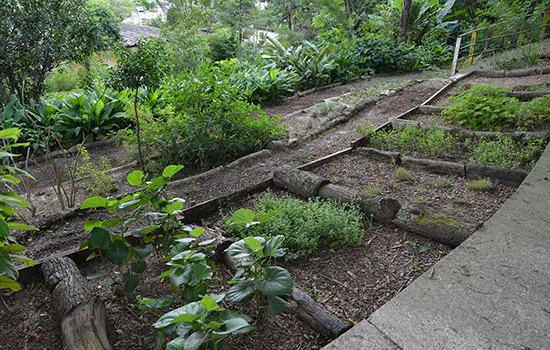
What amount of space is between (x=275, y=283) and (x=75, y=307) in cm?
133

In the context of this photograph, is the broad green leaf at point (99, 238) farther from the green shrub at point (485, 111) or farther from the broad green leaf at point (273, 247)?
the green shrub at point (485, 111)

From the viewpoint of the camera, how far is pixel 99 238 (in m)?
2.22

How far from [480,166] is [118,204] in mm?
3689

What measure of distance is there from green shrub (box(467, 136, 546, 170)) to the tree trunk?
26.9 ft

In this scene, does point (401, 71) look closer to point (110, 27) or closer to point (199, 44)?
point (199, 44)

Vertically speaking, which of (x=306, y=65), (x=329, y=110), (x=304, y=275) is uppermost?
(x=306, y=65)

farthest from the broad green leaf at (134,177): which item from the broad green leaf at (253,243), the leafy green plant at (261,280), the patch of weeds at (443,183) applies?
the patch of weeds at (443,183)

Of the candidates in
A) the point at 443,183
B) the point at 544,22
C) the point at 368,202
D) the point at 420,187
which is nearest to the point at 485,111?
the point at 443,183

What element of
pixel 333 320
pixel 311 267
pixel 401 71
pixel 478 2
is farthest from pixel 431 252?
pixel 478 2

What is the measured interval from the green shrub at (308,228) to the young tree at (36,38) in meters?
5.08

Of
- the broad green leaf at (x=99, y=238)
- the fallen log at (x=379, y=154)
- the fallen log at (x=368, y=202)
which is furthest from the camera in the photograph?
the fallen log at (x=379, y=154)

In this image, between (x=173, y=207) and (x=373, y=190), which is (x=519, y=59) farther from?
(x=173, y=207)

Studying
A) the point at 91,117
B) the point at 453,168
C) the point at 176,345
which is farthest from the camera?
the point at 91,117

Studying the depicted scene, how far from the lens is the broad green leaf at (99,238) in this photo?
2201 millimetres
